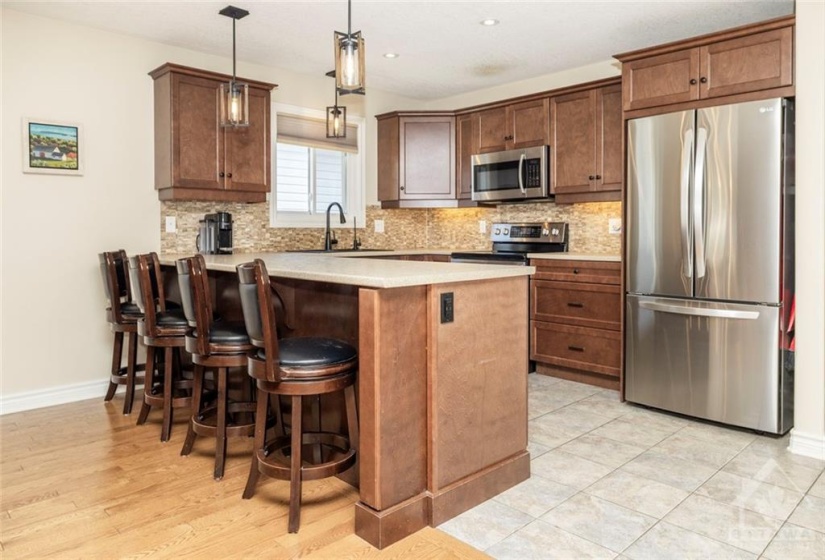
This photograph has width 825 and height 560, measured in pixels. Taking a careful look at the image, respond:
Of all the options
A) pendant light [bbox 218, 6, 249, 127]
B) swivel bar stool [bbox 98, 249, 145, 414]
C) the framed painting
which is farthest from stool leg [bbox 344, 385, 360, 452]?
the framed painting

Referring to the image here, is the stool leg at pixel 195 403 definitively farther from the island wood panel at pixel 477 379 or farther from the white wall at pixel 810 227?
the white wall at pixel 810 227

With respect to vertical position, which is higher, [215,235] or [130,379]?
[215,235]

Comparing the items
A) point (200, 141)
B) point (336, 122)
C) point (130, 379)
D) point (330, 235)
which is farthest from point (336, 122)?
point (130, 379)

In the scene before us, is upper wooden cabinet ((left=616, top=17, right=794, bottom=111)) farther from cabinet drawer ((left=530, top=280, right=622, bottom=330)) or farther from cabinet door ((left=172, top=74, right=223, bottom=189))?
cabinet door ((left=172, top=74, right=223, bottom=189))

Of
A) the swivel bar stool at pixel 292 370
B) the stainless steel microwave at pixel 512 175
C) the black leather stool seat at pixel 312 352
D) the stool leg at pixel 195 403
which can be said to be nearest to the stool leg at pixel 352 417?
the swivel bar stool at pixel 292 370

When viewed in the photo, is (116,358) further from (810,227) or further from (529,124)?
(810,227)

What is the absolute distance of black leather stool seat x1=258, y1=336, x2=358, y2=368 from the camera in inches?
83.6

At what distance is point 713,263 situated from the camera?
3301 mm

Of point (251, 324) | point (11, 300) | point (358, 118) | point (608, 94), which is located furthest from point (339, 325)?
point (358, 118)

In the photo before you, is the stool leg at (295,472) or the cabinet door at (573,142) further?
the cabinet door at (573,142)

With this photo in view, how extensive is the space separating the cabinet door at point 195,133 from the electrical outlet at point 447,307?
266 centimetres

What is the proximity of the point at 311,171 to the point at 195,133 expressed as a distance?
133 cm

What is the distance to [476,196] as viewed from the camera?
534 cm

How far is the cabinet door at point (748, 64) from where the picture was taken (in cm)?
308
